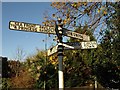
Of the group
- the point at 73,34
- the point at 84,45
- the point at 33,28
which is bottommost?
the point at 84,45

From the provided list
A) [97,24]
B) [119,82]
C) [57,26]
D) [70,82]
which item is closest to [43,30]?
[57,26]

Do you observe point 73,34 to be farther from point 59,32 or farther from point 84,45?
point 59,32

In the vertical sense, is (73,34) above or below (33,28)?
below

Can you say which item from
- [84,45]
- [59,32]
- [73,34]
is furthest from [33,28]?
[84,45]

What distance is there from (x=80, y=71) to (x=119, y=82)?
9.55 m

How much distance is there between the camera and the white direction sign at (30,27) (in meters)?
7.08

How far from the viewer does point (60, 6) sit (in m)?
13.2

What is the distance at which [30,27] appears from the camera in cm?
732

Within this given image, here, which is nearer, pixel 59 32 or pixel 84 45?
pixel 59 32

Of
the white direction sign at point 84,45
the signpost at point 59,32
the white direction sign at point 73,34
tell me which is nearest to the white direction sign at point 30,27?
the signpost at point 59,32

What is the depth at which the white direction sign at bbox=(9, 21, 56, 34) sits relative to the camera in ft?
23.2

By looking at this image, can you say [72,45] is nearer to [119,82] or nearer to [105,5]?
[105,5]

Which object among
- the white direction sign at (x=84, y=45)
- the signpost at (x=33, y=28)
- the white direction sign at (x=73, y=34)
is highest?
the signpost at (x=33, y=28)

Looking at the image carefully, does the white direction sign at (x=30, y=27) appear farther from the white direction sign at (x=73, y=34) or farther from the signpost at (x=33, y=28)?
the white direction sign at (x=73, y=34)
